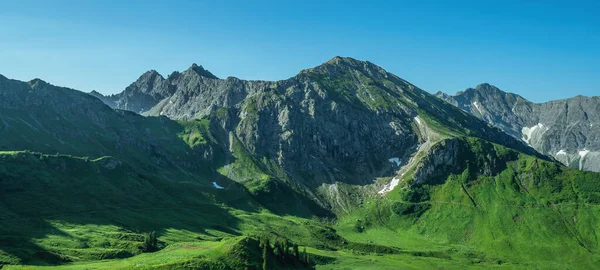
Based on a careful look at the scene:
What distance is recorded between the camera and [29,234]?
7741 inches

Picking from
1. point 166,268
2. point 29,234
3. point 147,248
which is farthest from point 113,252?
point 166,268

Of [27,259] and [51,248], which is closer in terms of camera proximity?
[27,259]

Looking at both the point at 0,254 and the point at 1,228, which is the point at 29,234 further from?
the point at 0,254

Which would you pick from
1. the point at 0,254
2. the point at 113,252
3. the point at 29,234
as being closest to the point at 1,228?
the point at 29,234

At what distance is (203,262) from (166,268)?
9.89 m

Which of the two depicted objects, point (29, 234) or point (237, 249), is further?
point (29, 234)

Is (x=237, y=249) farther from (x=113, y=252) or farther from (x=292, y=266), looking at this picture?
(x=113, y=252)

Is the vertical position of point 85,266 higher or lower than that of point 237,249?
lower

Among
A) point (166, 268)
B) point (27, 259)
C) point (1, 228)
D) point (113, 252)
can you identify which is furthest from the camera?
point (1, 228)

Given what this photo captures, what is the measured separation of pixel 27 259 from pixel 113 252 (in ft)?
96.7

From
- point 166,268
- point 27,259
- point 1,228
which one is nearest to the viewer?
point 166,268

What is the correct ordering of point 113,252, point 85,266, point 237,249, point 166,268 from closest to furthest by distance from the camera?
point 166,268 → point 237,249 → point 85,266 → point 113,252

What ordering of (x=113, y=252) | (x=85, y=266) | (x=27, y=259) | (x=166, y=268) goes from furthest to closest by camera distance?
(x=113, y=252) → (x=27, y=259) → (x=85, y=266) → (x=166, y=268)

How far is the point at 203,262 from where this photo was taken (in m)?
122
